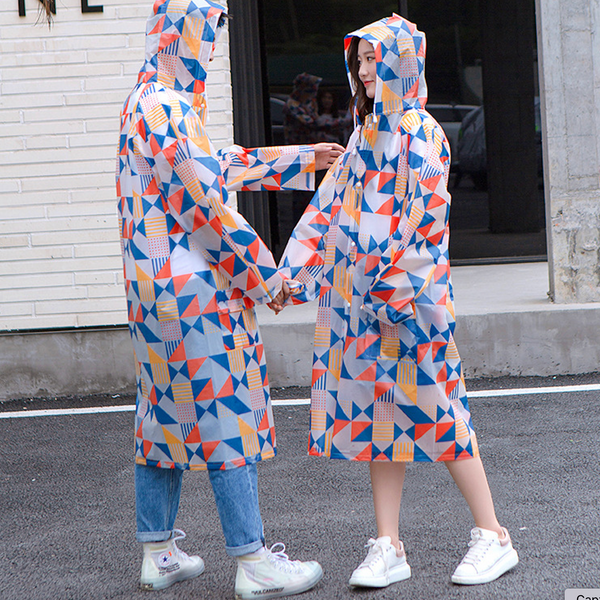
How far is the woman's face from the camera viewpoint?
258cm

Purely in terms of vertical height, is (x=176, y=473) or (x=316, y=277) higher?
(x=316, y=277)

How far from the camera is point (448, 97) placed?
330 inches

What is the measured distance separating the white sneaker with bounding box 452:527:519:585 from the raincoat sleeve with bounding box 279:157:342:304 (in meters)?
0.97

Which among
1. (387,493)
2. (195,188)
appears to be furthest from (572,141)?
(195,188)

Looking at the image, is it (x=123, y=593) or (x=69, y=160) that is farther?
(x=69, y=160)

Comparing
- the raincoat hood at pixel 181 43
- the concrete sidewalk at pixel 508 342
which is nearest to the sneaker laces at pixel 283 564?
the raincoat hood at pixel 181 43

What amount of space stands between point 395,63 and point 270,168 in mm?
586

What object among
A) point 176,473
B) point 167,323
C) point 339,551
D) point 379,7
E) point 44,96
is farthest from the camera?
point 379,7

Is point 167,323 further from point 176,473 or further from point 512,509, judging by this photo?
point 512,509

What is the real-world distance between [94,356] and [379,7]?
15.7 feet

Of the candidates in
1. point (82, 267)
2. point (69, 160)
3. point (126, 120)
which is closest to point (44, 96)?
point (69, 160)

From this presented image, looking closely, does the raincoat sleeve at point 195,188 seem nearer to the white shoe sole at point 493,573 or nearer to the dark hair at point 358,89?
the dark hair at point 358,89

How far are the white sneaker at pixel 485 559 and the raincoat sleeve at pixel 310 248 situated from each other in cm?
97

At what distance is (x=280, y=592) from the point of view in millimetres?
2561
